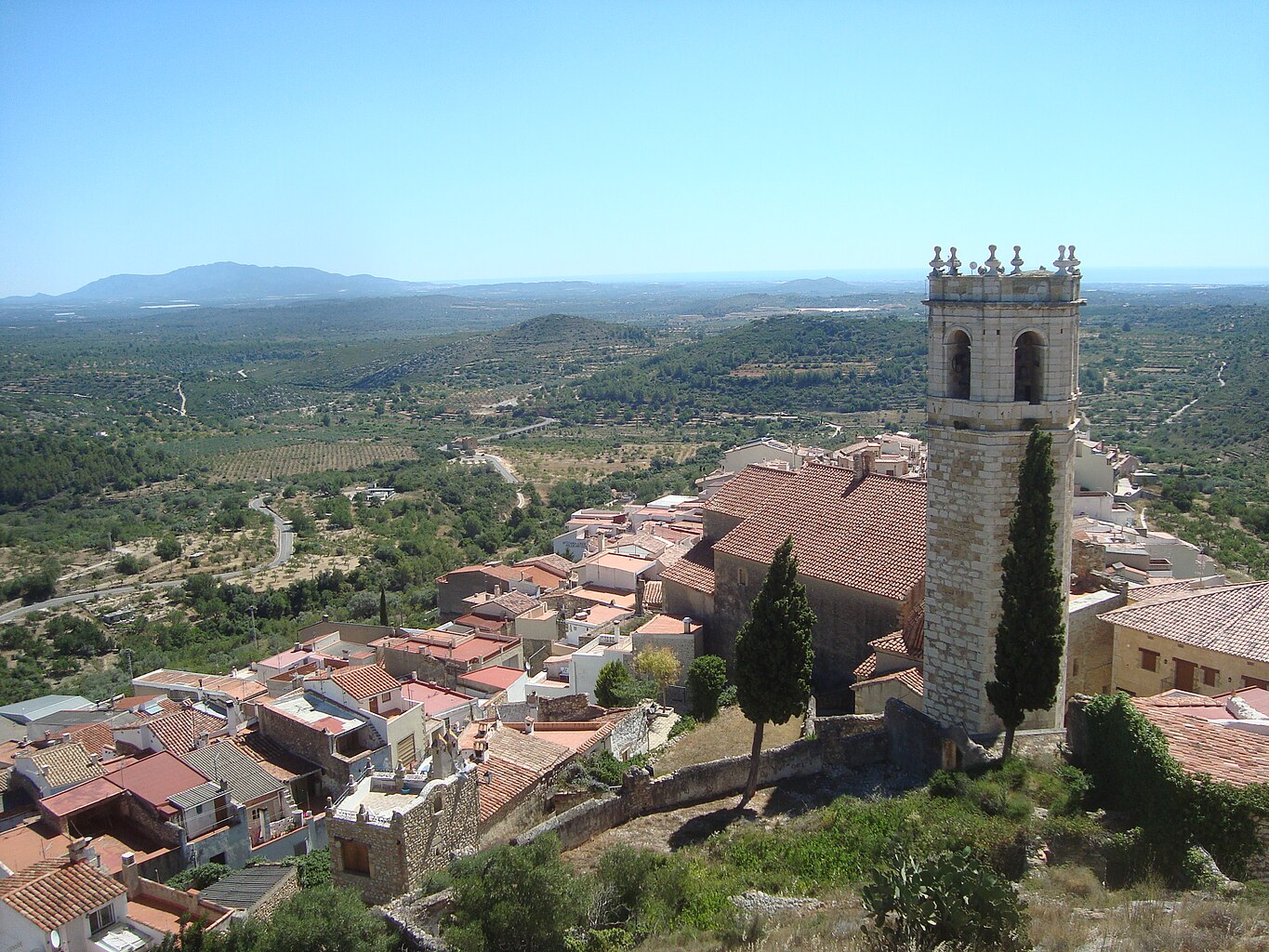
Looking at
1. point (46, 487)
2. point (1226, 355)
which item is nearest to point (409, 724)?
point (46, 487)

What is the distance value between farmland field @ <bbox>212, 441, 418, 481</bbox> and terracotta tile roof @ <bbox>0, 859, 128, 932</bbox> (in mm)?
77710

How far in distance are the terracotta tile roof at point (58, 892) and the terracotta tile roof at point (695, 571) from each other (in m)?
13.7

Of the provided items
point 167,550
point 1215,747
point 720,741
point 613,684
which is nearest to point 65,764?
point 613,684

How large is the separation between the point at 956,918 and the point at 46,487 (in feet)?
287

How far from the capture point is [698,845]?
44.8 ft

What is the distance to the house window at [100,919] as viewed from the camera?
14453 mm

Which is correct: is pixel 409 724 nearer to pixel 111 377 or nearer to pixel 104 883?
pixel 104 883

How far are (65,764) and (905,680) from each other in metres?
16.8

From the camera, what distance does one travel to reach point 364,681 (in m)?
21.7

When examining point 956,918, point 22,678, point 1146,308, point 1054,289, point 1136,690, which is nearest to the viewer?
point 956,918

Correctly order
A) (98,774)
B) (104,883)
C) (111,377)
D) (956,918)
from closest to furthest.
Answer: (956,918)
(104,883)
(98,774)
(111,377)

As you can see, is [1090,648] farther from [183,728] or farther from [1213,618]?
[183,728]

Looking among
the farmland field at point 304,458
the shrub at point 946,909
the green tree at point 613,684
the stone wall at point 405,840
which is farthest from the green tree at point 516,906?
the farmland field at point 304,458

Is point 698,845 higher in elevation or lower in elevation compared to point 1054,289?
lower
